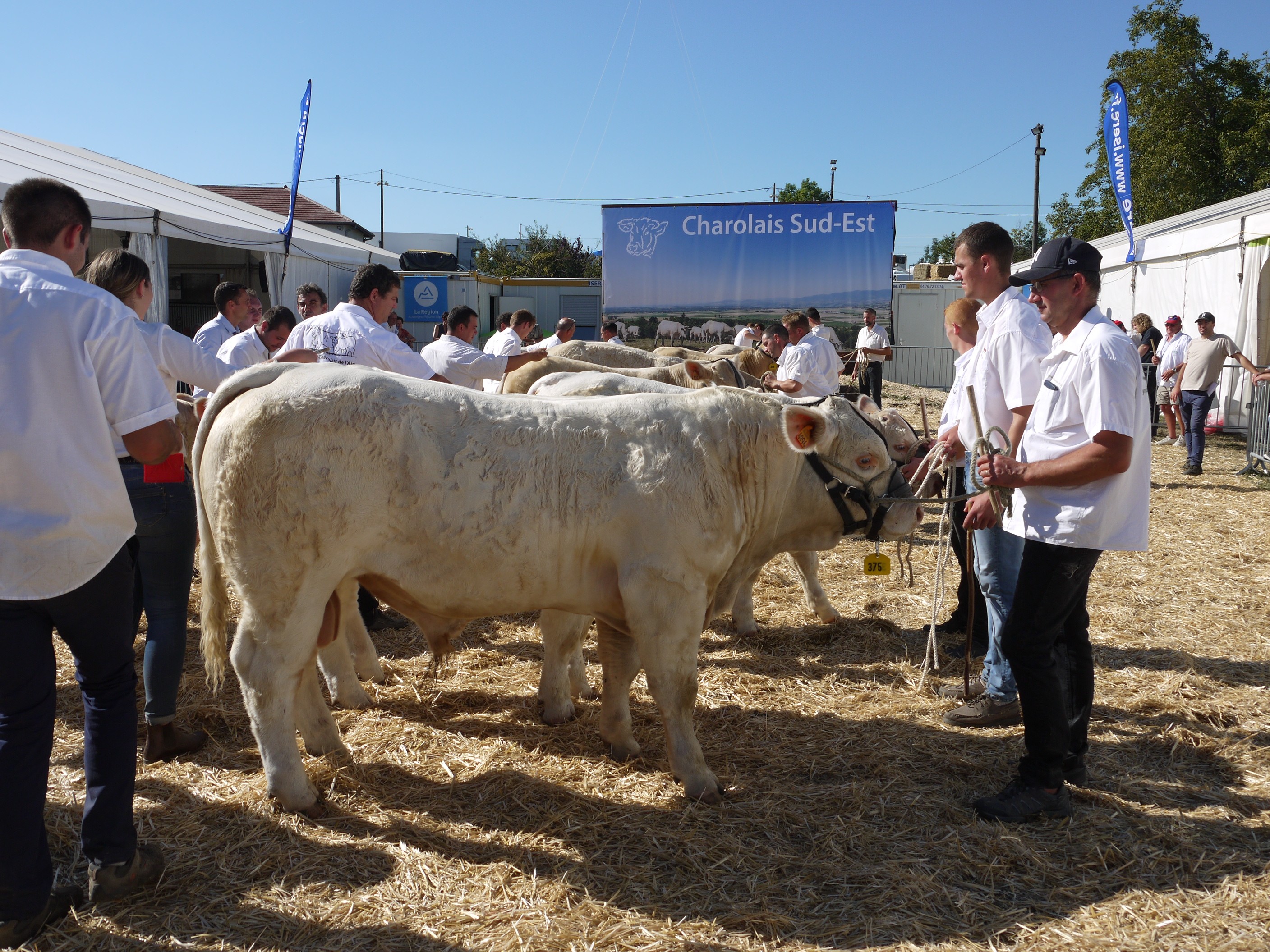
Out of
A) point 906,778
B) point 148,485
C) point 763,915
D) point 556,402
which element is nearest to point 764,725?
point 906,778

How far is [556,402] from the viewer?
3.83m

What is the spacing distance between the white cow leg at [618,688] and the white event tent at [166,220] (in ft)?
28.8

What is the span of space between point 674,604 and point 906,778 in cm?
139

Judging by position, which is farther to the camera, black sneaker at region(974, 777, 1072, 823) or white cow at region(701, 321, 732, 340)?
white cow at region(701, 321, 732, 340)

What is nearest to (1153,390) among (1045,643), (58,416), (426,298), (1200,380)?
(1200,380)

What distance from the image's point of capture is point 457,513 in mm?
3463

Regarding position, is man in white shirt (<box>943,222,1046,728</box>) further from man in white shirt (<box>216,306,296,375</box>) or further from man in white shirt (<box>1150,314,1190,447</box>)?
man in white shirt (<box>1150,314,1190,447</box>)

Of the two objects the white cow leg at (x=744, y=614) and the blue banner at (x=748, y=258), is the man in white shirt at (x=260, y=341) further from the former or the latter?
the blue banner at (x=748, y=258)

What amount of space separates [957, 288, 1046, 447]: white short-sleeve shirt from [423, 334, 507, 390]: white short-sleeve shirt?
3786 mm

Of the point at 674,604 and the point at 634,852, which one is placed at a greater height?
the point at 674,604

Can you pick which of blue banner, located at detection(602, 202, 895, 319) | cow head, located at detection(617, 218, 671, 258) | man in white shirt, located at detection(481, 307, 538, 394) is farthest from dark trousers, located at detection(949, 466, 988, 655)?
cow head, located at detection(617, 218, 671, 258)

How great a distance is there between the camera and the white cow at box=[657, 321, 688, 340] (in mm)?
20906

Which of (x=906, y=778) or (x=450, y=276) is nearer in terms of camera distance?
(x=906, y=778)

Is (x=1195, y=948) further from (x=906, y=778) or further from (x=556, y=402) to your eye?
(x=556, y=402)
